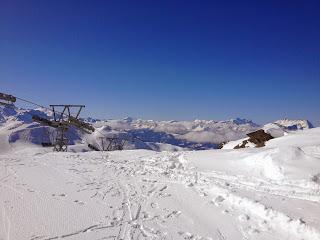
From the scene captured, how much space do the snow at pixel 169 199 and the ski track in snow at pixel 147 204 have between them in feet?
0.10

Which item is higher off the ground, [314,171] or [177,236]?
[314,171]

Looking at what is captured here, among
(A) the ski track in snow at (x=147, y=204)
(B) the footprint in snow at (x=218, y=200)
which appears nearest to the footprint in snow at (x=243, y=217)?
(A) the ski track in snow at (x=147, y=204)

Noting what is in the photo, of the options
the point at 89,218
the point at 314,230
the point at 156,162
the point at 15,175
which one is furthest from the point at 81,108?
the point at 314,230

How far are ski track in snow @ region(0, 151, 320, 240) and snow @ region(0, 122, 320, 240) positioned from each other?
30mm

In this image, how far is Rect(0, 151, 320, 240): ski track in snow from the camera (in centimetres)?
1046

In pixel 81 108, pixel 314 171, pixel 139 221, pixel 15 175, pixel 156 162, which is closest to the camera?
pixel 139 221

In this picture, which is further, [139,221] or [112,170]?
[112,170]

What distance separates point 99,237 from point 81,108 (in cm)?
3333

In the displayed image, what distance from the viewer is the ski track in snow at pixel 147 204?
412 inches

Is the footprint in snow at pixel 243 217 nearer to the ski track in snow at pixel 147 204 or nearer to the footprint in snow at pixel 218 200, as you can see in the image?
the ski track in snow at pixel 147 204

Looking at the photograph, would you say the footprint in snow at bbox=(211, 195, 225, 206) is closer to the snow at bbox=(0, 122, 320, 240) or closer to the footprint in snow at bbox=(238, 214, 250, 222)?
the snow at bbox=(0, 122, 320, 240)

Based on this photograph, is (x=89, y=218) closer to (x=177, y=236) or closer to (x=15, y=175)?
(x=177, y=236)

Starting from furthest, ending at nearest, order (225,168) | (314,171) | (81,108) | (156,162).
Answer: (81,108)
(156,162)
(225,168)
(314,171)

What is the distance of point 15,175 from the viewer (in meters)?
18.1
